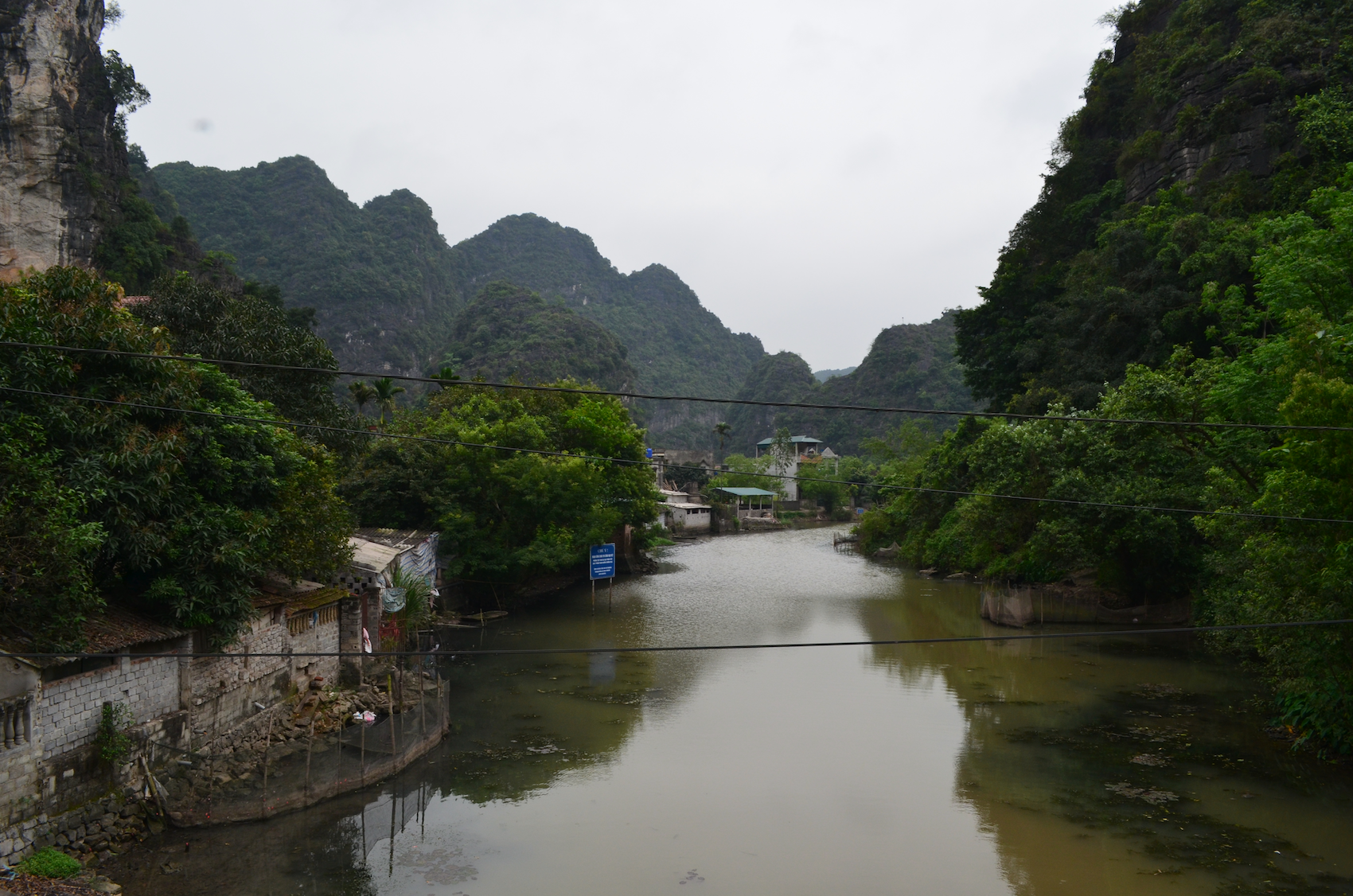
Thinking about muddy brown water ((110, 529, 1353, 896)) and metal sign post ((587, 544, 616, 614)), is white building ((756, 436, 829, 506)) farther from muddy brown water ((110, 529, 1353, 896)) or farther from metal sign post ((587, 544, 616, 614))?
muddy brown water ((110, 529, 1353, 896))

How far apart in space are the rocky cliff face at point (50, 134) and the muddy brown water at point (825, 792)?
25.9 meters

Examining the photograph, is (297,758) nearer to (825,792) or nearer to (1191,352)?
(825,792)

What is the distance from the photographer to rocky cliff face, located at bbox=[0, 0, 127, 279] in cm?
3180

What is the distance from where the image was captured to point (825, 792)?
44.2 feet

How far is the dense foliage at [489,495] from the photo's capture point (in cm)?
2514

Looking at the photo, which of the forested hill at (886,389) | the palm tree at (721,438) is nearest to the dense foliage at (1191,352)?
the palm tree at (721,438)

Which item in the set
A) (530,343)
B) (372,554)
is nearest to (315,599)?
(372,554)

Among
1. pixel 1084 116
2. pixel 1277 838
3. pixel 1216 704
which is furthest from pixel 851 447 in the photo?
pixel 1277 838

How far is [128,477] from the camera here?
11039 mm

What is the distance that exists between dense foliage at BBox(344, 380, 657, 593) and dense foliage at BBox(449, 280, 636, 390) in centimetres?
4539

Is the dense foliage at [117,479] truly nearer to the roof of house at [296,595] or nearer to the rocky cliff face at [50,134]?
the roof of house at [296,595]

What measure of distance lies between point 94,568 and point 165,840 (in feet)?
11.6

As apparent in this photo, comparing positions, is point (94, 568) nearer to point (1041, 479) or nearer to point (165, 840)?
point (165, 840)

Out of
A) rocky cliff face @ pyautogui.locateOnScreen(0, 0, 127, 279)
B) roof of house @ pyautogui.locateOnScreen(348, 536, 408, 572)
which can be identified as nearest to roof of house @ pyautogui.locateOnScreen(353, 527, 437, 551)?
roof of house @ pyautogui.locateOnScreen(348, 536, 408, 572)
